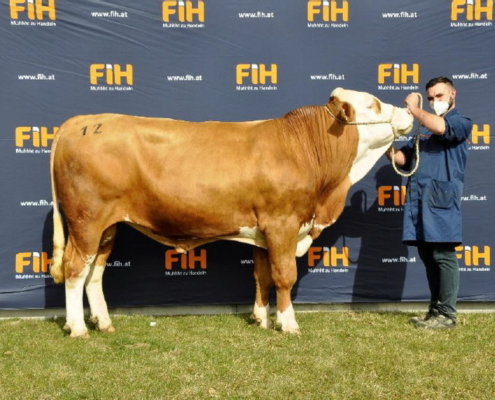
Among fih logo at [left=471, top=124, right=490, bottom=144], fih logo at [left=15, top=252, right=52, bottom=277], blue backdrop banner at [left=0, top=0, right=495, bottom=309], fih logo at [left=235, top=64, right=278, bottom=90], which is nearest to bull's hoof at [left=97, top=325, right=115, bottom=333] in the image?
blue backdrop banner at [left=0, top=0, right=495, bottom=309]

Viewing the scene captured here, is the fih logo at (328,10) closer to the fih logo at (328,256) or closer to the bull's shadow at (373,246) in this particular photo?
the bull's shadow at (373,246)

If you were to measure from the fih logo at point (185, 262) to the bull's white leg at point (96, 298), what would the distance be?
85 cm

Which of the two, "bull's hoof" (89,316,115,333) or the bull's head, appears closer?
the bull's head

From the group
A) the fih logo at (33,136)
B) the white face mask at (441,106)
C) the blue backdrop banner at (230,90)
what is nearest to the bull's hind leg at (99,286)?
the blue backdrop banner at (230,90)

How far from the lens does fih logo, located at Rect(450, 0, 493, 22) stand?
6539 millimetres

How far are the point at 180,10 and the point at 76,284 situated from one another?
2946mm

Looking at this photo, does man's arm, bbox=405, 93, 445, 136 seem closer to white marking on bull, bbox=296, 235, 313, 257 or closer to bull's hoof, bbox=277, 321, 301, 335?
white marking on bull, bbox=296, 235, 313, 257

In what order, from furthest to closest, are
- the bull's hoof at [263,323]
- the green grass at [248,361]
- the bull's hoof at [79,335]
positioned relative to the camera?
the bull's hoof at [263,323] < the bull's hoof at [79,335] < the green grass at [248,361]

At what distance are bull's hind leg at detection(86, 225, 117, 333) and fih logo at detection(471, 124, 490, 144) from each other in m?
3.77

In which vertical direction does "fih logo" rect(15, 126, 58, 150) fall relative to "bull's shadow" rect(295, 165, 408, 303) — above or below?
above

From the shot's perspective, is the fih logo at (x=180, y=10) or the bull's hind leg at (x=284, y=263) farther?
the fih logo at (x=180, y=10)

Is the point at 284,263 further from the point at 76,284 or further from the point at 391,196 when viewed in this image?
the point at 76,284

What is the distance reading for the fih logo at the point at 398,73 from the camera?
6570mm

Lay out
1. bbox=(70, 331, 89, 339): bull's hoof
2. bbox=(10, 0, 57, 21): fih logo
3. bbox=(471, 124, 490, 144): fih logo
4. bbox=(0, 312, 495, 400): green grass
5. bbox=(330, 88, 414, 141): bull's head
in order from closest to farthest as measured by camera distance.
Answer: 1. bbox=(0, 312, 495, 400): green grass
2. bbox=(70, 331, 89, 339): bull's hoof
3. bbox=(330, 88, 414, 141): bull's head
4. bbox=(10, 0, 57, 21): fih logo
5. bbox=(471, 124, 490, 144): fih logo
